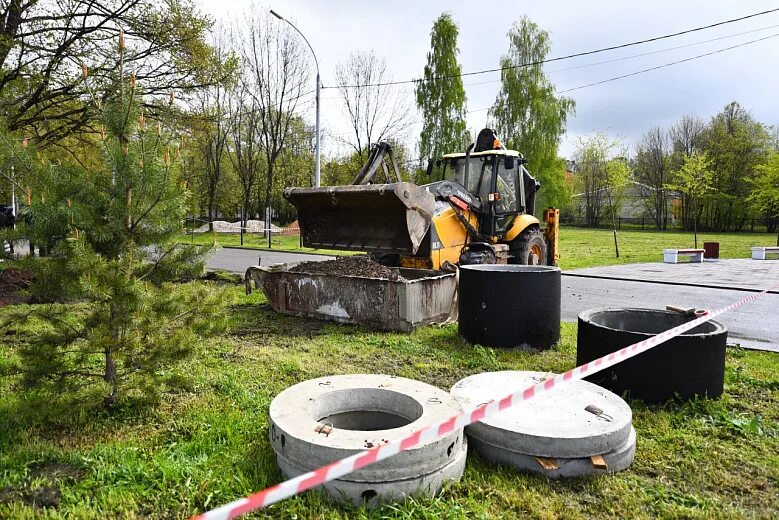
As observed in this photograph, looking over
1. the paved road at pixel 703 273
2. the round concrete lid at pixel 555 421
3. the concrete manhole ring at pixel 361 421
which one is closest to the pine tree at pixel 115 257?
the concrete manhole ring at pixel 361 421

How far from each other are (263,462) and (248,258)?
14609 millimetres

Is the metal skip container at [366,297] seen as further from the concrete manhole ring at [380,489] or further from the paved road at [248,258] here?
the paved road at [248,258]

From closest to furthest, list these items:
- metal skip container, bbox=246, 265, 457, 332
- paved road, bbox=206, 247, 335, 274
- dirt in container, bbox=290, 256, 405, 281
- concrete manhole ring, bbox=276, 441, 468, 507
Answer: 1. concrete manhole ring, bbox=276, 441, 468, 507
2. metal skip container, bbox=246, 265, 457, 332
3. dirt in container, bbox=290, 256, 405, 281
4. paved road, bbox=206, 247, 335, 274

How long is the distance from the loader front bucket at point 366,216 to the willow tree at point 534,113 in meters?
27.5

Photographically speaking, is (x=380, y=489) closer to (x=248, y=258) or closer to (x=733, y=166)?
(x=248, y=258)

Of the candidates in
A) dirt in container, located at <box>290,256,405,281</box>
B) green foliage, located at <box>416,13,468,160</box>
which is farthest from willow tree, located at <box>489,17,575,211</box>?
dirt in container, located at <box>290,256,405,281</box>

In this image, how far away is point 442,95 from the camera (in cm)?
3028

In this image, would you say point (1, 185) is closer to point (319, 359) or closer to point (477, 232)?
point (319, 359)

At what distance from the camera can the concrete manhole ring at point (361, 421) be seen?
2602 millimetres

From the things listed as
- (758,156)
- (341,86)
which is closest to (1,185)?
(341,86)

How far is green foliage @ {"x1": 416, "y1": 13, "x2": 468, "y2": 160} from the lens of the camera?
30.0 meters

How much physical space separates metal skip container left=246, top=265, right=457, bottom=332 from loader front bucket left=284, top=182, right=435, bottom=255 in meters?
0.54

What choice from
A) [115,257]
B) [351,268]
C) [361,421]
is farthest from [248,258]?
[361,421]

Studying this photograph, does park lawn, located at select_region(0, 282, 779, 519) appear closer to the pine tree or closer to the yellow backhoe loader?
the pine tree
